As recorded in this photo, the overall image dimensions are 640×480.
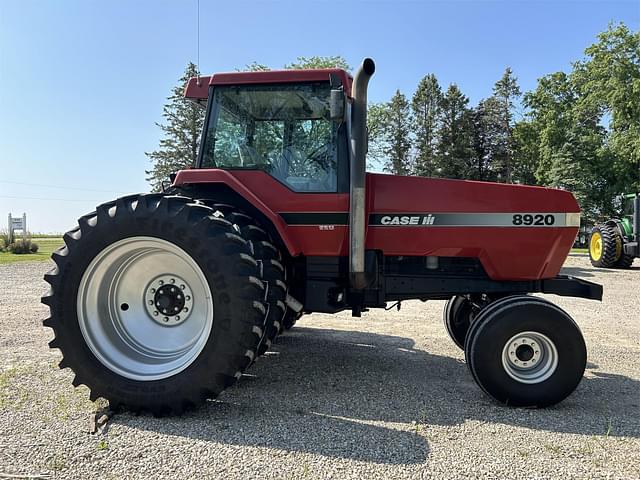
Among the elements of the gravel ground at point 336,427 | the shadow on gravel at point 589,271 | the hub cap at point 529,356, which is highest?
the shadow on gravel at point 589,271

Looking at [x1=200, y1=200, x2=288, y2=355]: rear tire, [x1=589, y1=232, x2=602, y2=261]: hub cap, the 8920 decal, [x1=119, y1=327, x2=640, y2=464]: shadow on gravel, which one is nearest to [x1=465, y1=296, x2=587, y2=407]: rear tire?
[x1=119, y1=327, x2=640, y2=464]: shadow on gravel

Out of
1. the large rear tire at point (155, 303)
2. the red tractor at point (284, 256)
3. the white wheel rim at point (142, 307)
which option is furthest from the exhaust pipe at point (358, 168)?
the white wheel rim at point (142, 307)

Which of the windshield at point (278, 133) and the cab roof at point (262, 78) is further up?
the cab roof at point (262, 78)

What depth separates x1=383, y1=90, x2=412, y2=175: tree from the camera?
36781 mm

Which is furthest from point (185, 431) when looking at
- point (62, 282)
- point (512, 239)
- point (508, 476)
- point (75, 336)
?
point (512, 239)

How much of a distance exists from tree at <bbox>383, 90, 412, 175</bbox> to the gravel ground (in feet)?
104

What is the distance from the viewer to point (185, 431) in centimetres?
286

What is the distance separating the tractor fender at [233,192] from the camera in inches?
141

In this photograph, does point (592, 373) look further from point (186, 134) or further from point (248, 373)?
point (186, 134)

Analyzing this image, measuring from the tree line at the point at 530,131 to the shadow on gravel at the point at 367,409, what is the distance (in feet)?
61.9

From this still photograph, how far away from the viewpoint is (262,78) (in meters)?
3.79

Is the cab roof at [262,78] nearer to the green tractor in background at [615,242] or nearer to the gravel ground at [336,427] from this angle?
the gravel ground at [336,427]

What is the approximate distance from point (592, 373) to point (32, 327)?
6.45 meters

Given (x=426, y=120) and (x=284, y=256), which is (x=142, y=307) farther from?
(x=426, y=120)
